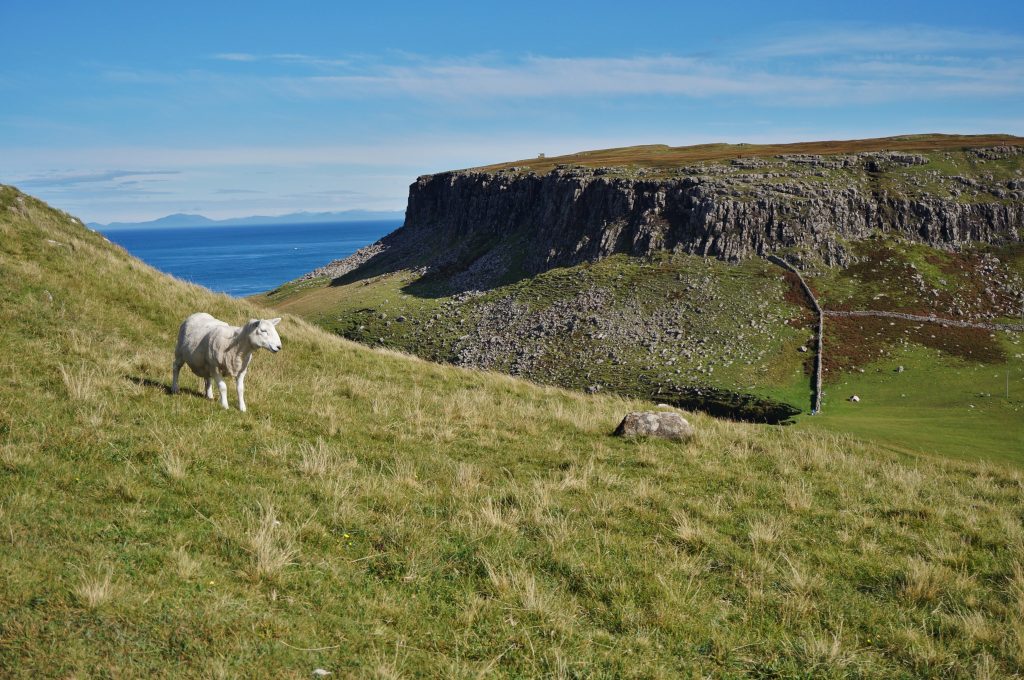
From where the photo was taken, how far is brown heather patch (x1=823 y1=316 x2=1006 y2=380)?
62594 mm

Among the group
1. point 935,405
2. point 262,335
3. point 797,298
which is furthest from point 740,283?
point 262,335

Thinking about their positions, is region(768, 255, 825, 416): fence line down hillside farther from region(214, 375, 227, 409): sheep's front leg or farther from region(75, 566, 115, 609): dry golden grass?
region(75, 566, 115, 609): dry golden grass

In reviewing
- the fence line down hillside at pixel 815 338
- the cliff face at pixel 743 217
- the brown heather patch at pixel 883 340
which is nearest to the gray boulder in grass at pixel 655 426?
the fence line down hillside at pixel 815 338

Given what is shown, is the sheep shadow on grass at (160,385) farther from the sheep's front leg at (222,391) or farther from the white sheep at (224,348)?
the sheep's front leg at (222,391)

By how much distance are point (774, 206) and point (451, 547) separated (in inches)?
3354

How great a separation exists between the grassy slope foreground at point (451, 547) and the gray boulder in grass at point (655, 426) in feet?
2.14

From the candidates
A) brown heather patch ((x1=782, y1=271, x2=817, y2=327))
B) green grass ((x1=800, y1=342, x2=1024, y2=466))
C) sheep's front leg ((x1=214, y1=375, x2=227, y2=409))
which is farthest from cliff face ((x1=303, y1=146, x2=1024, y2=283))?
sheep's front leg ((x1=214, y1=375, x2=227, y2=409))

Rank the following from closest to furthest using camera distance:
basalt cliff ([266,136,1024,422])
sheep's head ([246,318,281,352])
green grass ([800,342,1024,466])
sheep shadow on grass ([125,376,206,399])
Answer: sheep's head ([246,318,281,352]) → sheep shadow on grass ([125,376,206,399]) → green grass ([800,342,1024,466]) → basalt cliff ([266,136,1024,422])

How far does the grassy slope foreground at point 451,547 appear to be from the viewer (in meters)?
6.39

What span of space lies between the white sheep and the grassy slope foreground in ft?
2.45

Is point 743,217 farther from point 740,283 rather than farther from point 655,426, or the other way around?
point 655,426

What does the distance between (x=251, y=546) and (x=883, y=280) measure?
85.9m

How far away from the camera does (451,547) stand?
8.56m

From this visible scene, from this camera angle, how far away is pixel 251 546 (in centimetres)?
777
